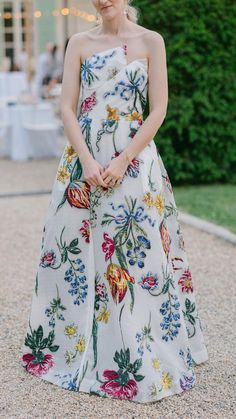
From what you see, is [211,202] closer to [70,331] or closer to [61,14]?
[70,331]

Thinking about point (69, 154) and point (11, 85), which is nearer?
point (69, 154)

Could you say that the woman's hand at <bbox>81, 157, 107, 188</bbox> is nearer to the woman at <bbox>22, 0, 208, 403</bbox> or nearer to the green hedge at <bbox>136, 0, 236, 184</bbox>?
the woman at <bbox>22, 0, 208, 403</bbox>

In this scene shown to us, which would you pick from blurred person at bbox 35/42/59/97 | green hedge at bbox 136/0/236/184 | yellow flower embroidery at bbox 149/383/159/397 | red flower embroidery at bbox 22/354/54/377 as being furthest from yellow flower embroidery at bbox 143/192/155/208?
blurred person at bbox 35/42/59/97

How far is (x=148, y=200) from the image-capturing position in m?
2.80

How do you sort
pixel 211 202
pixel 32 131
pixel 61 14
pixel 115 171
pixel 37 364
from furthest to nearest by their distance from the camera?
pixel 61 14 → pixel 32 131 → pixel 211 202 → pixel 37 364 → pixel 115 171

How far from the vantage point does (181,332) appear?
288 cm

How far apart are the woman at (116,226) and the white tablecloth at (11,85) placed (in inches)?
391

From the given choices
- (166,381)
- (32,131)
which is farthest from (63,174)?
(32,131)

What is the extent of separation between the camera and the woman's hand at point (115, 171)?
2736 mm

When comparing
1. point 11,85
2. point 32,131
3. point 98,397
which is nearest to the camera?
point 98,397

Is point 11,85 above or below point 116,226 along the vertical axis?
below

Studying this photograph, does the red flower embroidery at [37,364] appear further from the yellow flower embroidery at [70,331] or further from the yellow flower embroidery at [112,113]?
the yellow flower embroidery at [112,113]

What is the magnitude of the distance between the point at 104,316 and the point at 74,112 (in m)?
0.86

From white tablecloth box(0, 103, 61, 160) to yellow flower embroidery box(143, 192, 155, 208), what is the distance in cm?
746
